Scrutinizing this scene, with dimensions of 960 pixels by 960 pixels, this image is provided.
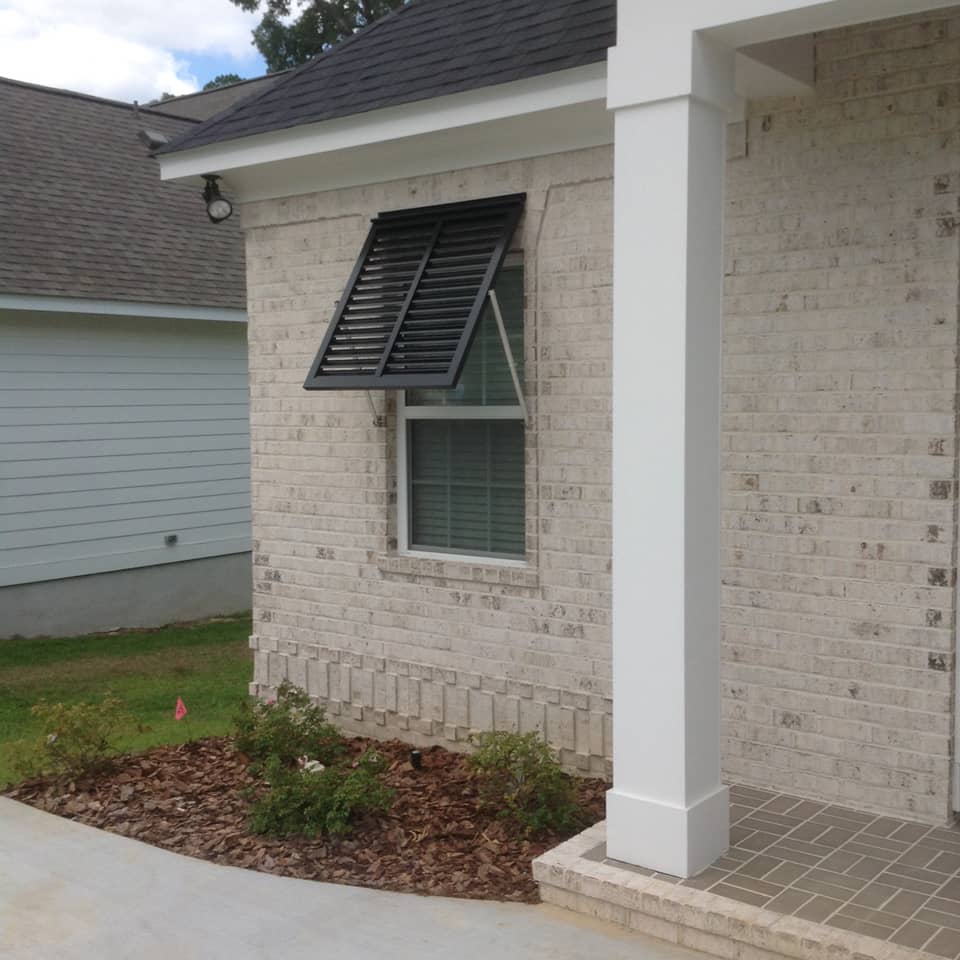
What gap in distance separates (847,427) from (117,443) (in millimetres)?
9129

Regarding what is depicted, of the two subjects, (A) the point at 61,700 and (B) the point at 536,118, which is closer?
(B) the point at 536,118

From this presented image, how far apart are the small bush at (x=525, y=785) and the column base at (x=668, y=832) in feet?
2.30

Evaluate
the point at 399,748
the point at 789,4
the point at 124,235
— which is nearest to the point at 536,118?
the point at 789,4

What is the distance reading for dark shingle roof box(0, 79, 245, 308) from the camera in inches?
477

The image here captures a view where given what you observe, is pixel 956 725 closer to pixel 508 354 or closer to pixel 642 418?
pixel 642 418

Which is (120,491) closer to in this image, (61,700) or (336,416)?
(61,700)

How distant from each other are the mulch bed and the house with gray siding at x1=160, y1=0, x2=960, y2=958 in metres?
0.35

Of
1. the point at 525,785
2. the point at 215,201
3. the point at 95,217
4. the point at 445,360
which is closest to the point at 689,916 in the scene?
the point at 525,785

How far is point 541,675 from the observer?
251 inches

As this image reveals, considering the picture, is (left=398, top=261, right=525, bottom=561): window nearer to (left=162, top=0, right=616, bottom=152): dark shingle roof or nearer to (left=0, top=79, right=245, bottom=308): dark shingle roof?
(left=162, top=0, right=616, bottom=152): dark shingle roof

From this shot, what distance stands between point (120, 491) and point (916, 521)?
9.45m

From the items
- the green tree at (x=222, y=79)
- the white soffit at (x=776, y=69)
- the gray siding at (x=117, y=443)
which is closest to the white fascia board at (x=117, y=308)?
the gray siding at (x=117, y=443)

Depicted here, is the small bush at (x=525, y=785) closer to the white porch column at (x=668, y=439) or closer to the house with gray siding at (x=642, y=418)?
the house with gray siding at (x=642, y=418)

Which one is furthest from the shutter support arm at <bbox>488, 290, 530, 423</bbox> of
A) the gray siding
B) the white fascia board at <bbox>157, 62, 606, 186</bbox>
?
the gray siding
